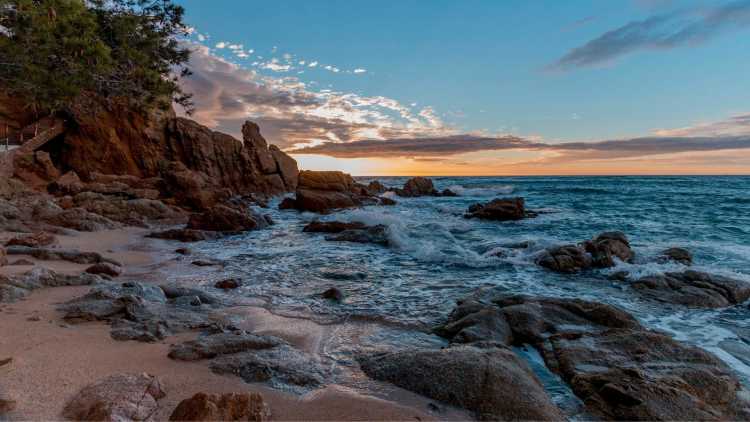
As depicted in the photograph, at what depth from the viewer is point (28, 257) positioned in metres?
7.86

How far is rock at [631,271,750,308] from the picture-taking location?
7.21 m

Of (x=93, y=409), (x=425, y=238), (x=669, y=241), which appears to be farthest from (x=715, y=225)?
(x=93, y=409)

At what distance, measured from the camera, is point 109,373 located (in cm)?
354

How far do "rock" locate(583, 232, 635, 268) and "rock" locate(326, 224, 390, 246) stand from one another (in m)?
5.90

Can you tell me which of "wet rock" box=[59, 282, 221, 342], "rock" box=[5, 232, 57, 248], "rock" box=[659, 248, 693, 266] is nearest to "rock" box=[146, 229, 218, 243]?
"rock" box=[5, 232, 57, 248]

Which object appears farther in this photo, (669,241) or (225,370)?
(669,241)

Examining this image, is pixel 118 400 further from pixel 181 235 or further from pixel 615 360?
pixel 181 235

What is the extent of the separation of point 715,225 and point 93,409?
22628mm

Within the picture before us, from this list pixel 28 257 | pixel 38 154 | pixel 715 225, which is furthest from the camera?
pixel 38 154

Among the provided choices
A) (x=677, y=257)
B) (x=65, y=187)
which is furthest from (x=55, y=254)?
(x=677, y=257)

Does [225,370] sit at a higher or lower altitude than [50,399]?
lower

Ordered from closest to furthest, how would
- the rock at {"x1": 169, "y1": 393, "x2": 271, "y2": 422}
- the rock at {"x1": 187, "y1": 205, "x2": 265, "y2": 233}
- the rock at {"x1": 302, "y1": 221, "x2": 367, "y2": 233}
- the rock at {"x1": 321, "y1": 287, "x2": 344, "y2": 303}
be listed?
the rock at {"x1": 169, "y1": 393, "x2": 271, "y2": 422}, the rock at {"x1": 321, "y1": 287, "x2": 344, "y2": 303}, the rock at {"x1": 187, "y1": 205, "x2": 265, "y2": 233}, the rock at {"x1": 302, "y1": 221, "x2": 367, "y2": 233}

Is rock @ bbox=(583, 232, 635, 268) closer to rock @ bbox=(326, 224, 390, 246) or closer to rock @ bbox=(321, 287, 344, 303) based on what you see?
rock @ bbox=(326, 224, 390, 246)

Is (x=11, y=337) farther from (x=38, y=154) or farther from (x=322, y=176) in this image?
(x=322, y=176)
